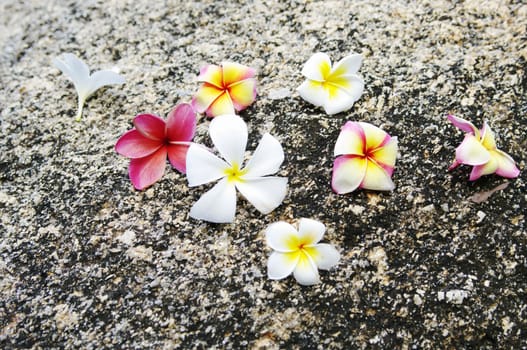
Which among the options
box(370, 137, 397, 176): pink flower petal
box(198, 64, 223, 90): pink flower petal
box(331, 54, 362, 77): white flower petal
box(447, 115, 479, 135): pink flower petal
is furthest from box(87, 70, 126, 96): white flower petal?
box(447, 115, 479, 135): pink flower petal

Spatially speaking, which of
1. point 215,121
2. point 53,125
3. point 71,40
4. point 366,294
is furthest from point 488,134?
point 71,40

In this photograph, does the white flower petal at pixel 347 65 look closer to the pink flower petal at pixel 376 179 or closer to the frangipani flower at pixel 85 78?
the pink flower petal at pixel 376 179

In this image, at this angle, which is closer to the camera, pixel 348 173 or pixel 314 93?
pixel 348 173

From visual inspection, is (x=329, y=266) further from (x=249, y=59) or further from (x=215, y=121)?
(x=249, y=59)

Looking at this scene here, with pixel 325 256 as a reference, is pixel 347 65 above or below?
above

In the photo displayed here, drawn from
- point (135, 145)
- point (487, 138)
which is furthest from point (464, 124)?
point (135, 145)

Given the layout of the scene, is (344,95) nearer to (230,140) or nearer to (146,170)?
(230,140)

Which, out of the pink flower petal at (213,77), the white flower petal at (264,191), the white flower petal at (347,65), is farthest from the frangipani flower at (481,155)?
the pink flower petal at (213,77)
